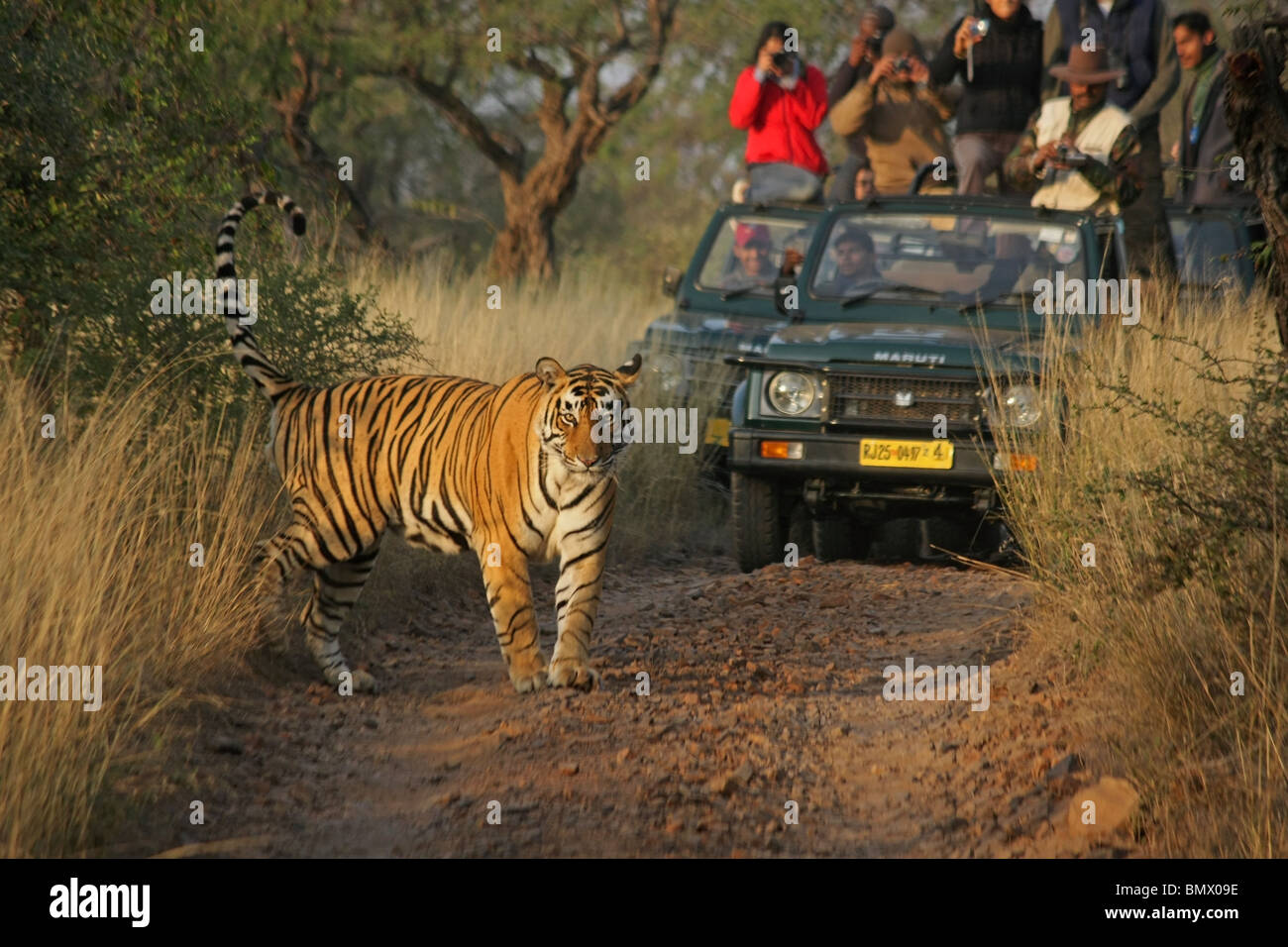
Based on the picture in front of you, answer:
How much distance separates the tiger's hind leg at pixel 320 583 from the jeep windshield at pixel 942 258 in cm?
395

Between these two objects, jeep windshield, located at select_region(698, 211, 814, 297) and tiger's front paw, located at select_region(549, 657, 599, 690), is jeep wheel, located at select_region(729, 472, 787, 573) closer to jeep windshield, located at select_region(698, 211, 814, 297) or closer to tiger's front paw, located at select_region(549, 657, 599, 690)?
tiger's front paw, located at select_region(549, 657, 599, 690)

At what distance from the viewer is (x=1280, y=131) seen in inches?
206

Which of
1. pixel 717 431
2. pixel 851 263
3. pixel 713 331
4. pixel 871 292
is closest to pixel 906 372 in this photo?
pixel 871 292

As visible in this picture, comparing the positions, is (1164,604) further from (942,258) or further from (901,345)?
(942,258)

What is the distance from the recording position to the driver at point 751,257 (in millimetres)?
11859

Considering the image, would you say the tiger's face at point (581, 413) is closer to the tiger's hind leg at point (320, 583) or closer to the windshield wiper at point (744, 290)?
the tiger's hind leg at point (320, 583)

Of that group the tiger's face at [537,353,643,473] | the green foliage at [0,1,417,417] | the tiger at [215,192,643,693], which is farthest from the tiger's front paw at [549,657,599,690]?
the green foliage at [0,1,417,417]

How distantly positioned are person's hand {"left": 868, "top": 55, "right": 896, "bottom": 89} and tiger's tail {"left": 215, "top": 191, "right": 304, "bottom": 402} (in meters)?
5.95

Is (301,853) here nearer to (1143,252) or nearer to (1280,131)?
(1280,131)

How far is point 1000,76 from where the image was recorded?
11570 millimetres

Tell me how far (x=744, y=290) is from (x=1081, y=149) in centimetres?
242

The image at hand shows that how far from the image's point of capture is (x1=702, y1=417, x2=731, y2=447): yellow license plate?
10.4 metres

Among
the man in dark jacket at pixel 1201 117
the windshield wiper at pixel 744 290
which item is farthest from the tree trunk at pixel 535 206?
the windshield wiper at pixel 744 290

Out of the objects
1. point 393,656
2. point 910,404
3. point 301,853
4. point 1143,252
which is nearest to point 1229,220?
point 1143,252
